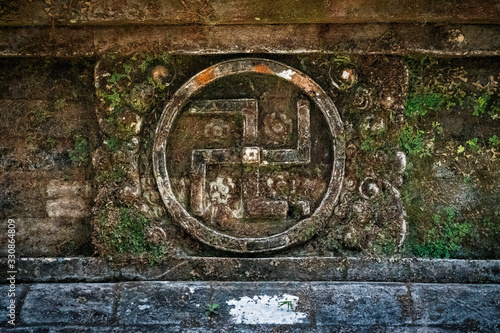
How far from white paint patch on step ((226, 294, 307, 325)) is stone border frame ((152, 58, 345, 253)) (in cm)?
35

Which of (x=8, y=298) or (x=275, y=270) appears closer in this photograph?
(x=8, y=298)

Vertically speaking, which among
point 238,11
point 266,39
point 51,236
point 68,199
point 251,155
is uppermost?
point 238,11

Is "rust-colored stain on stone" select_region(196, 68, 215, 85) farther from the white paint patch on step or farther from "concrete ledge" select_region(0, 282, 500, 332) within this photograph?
the white paint patch on step

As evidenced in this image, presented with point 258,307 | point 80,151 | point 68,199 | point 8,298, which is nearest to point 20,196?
point 68,199

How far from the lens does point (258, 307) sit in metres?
3.19

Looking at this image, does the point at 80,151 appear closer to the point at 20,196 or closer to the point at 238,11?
the point at 20,196

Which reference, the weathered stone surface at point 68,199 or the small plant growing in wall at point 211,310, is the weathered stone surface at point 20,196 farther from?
the small plant growing in wall at point 211,310

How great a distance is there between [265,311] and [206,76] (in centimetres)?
155

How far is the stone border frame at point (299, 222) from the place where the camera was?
11.4ft

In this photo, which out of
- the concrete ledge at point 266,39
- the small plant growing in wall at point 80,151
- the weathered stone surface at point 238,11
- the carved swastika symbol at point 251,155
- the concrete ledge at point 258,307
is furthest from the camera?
the small plant growing in wall at point 80,151

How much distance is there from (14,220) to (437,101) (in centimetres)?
303

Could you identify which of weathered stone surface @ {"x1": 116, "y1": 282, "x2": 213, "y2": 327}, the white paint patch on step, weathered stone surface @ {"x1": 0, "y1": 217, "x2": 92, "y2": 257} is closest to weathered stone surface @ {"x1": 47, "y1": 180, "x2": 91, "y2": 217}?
weathered stone surface @ {"x1": 0, "y1": 217, "x2": 92, "y2": 257}

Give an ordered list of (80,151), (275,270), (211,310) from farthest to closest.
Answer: (80,151) → (275,270) → (211,310)

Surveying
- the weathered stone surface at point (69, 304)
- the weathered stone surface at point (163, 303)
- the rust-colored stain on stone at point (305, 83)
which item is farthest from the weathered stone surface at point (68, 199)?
the rust-colored stain on stone at point (305, 83)
